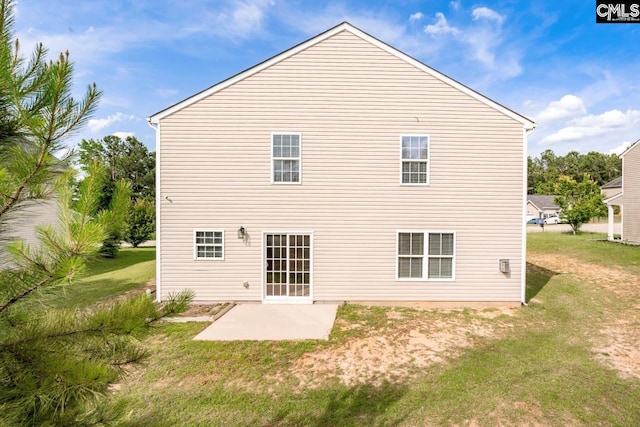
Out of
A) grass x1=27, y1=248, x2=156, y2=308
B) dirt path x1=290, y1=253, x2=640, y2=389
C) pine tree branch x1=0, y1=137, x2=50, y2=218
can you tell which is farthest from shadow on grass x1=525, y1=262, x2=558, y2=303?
grass x1=27, y1=248, x2=156, y2=308

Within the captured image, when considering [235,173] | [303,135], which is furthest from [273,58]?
[235,173]

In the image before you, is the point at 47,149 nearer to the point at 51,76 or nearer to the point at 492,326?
the point at 51,76

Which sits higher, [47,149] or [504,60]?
[504,60]

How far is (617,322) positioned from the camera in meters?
7.18

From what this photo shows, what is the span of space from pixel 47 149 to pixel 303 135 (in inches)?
296

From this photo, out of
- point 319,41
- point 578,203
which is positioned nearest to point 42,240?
point 319,41

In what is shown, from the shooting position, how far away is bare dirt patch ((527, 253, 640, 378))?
17.7ft

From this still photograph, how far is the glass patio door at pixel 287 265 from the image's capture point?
28.7 feet

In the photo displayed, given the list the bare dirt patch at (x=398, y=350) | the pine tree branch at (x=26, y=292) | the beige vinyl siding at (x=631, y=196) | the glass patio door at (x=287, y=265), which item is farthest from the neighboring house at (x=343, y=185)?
the beige vinyl siding at (x=631, y=196)

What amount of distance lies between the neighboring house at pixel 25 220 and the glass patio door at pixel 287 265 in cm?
719

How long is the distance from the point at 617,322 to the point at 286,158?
32.2 ft

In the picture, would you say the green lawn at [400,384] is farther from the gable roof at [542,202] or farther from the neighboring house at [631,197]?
the gable roof at [542,202]

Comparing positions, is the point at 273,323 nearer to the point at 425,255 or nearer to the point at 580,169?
the point at 425,255

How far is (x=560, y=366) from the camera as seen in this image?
512cm
